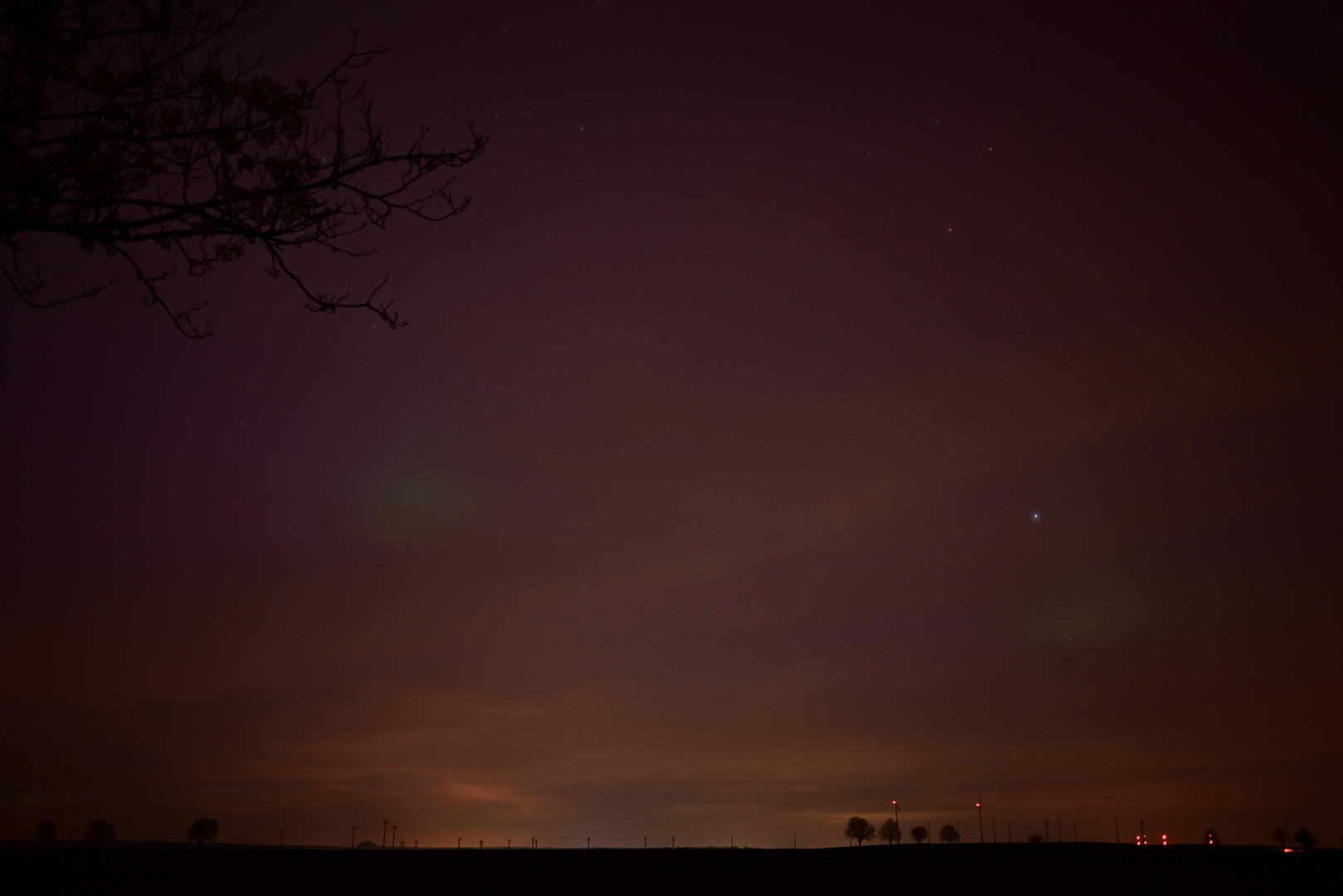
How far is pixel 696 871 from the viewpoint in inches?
1817

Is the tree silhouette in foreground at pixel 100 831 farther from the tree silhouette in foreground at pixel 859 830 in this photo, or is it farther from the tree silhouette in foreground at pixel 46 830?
the tree silhouette in foreground at pixel 859 830

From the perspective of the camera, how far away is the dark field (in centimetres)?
3928

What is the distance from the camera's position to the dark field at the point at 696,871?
39.3m

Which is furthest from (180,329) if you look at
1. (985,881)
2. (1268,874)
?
(1268,874)

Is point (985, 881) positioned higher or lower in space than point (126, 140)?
lower

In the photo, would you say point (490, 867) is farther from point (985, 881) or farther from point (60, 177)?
point (60, 177)

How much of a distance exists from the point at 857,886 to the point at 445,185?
1614 inches

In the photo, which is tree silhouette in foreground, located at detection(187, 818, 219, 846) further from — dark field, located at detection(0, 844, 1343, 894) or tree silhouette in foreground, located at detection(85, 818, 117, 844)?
dark field, located at detection(0, 844, 1343, 894)

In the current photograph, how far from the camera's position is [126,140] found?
6.44m

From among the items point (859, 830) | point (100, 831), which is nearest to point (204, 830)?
point (100, 831)

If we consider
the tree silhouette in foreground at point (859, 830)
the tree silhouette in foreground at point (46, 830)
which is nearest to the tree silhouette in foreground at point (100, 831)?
the tree silhouette in foreground at point (46, 830)

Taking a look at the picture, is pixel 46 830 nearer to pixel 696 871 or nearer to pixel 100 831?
pixel 100 831

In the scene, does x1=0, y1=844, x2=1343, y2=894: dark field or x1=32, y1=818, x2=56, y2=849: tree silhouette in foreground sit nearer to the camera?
x1=0, y1=844, x2=1343, y2=894: dark field

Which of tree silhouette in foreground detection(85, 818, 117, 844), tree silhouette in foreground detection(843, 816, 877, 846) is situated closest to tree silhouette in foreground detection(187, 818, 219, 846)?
tree silhouette in foreground detection(85, 818, 117, 844)
